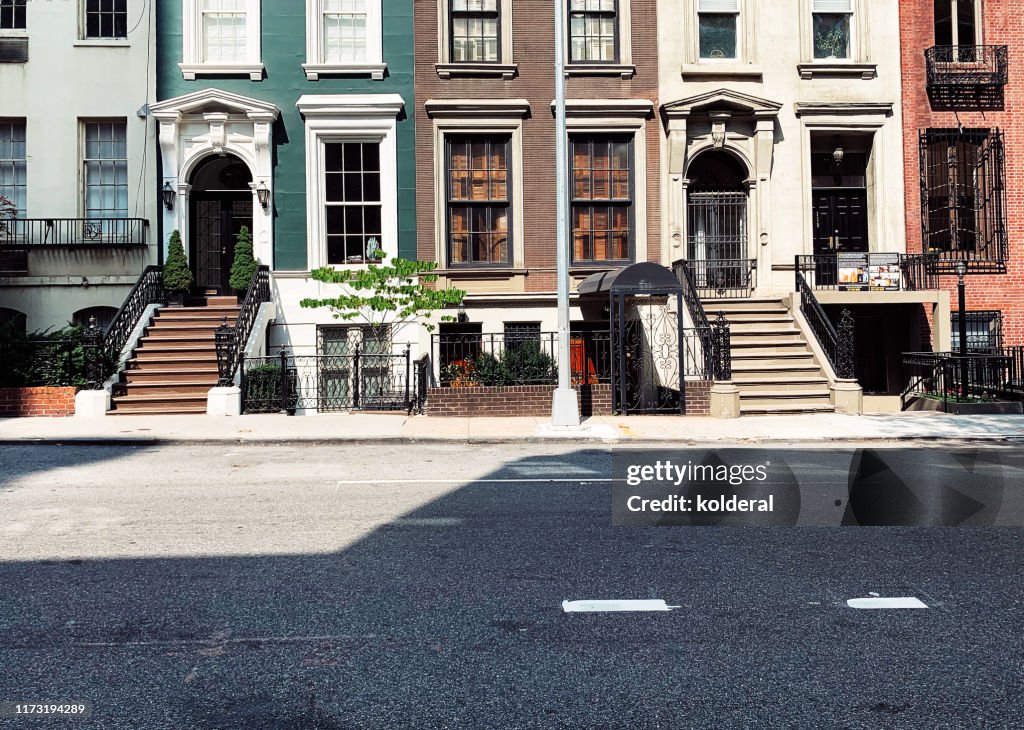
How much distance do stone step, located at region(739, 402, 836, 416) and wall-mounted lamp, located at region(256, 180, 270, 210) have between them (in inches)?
449

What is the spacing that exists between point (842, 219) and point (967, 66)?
4.50 meters

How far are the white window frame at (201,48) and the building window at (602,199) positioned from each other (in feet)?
24.7

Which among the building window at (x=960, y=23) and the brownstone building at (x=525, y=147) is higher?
the building window at (x=960, y=23)

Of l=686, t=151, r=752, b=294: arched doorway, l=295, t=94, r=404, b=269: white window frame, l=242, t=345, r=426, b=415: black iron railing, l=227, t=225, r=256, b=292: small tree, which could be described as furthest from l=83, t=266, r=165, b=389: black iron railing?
l=686, t=151, r=752, b=294: arched doorway

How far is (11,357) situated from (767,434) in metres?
13.9

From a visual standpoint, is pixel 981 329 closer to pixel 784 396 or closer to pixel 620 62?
pixel 784 396

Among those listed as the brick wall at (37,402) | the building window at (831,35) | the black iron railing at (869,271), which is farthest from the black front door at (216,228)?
the building window at (831,35)

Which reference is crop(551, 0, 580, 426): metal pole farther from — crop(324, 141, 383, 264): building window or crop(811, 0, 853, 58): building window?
crop(811, 0, 853, 58): building window

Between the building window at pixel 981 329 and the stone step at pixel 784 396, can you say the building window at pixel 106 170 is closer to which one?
the stone step at pixel 784 396

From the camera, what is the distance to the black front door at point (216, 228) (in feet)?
65.0

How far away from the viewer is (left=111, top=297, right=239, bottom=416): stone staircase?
635 inches

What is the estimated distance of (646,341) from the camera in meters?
16.5

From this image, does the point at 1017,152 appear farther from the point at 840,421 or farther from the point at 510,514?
the point at 510,514

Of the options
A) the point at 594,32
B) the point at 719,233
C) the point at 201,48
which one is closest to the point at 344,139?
the point at 201,48
